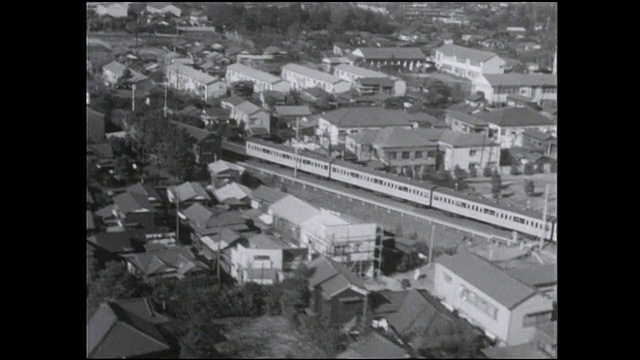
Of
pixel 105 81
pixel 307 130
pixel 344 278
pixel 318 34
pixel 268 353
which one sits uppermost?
pixel 318 34

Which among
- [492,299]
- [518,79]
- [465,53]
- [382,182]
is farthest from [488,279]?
[518,79]

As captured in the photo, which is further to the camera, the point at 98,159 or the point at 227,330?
the point at 98,159

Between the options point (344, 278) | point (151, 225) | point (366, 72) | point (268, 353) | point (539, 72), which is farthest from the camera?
point (539, 72)

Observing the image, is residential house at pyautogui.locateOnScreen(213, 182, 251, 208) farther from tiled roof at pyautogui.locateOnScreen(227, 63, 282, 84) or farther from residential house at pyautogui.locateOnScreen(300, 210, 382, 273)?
tiled roof at pyautogui.locateOnScreen(227, 63, 282, 84)

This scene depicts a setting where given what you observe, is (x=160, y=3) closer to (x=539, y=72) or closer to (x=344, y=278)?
(x=344, y=278)

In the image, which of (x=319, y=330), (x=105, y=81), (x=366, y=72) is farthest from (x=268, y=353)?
(x=366, y=72)

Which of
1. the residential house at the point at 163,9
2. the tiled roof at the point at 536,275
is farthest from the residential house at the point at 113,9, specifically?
the tiled roof at the point at 536,275

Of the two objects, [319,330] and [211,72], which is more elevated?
[211,72]

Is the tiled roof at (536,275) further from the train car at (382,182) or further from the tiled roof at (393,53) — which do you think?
the tiled roof at (393,53)
